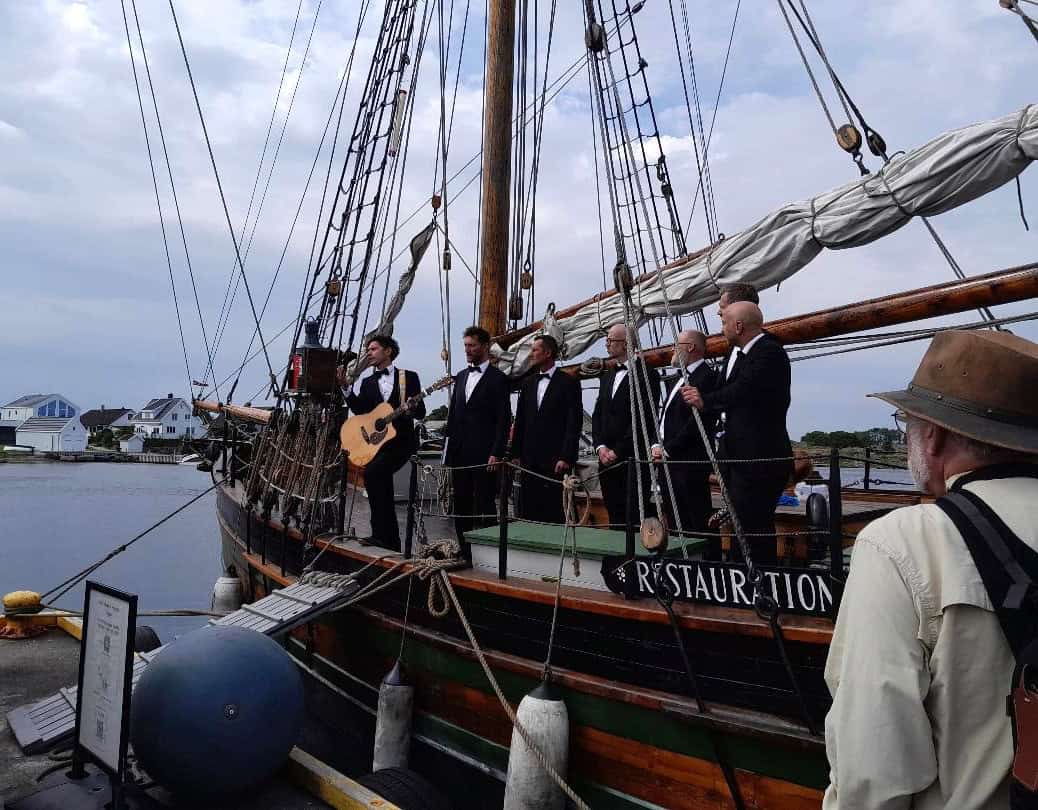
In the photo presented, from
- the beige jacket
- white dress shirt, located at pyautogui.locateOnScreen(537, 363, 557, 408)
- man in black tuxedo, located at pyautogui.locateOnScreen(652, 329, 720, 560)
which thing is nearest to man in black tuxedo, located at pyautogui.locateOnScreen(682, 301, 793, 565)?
man in black tuxedo, located at pyautogui.locateOnScreen(652, 329, 720, 560)

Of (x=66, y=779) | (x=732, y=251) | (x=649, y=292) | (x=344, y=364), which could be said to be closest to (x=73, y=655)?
(x=66, y=779)

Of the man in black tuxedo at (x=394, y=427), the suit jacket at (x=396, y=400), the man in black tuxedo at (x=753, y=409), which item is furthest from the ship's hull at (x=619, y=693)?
the suit jacket at (x=396, y=400)

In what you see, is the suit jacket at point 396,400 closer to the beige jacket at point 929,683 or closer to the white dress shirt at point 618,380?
the white dress shirt at point 618,380

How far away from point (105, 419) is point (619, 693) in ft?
326

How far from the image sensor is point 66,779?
3303mm

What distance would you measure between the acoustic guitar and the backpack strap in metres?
5.25

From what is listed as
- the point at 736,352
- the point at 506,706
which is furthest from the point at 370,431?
the point at 736,352

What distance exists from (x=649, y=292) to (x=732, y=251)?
0.82 meters

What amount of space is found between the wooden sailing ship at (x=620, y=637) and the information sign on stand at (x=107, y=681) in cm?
193

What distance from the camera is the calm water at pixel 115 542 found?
1496 cm

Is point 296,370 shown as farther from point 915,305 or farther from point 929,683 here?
point 929,683

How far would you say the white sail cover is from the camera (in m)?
4.28

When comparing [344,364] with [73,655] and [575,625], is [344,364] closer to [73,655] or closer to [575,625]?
[73,655]

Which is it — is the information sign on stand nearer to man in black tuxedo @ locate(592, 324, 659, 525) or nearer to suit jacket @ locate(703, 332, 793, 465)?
suit jacket @ locate(703, 332, 793, 465)
